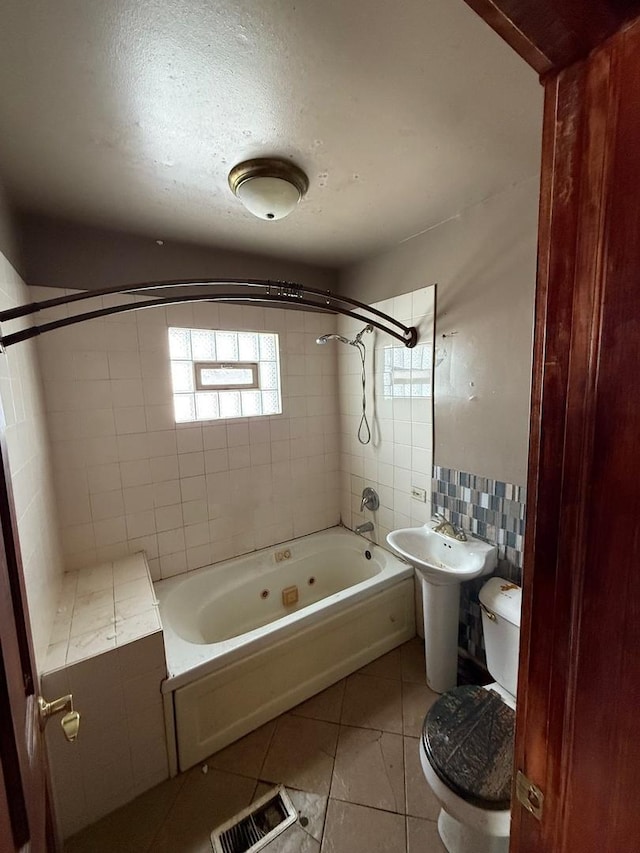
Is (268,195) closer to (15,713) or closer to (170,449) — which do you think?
(170,449)

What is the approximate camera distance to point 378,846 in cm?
126

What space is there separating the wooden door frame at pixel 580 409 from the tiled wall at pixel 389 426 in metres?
1.62

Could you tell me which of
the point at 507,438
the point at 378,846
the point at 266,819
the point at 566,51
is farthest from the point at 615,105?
the point at 266,819

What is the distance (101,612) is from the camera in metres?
1.58

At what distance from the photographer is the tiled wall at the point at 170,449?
1.89 meters

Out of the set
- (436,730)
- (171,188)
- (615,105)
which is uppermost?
(171,188)

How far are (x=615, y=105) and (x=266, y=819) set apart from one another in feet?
7.17

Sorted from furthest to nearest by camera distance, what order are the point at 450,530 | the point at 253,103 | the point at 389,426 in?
the point at 389,426 → the point at 450,530 → the point at 253,103

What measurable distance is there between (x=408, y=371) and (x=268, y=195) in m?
1.23

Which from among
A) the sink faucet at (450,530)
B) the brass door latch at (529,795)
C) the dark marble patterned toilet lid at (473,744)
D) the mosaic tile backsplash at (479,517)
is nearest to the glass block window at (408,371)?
the mosaic tile backsplash at (479,517)

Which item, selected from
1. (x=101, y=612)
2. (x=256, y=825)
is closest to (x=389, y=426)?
(x=101, y=612)

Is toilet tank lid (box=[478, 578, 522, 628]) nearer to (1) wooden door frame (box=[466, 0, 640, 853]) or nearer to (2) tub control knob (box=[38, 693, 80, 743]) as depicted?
(1) wooden door frame (box=[466, 0, 640, 853])

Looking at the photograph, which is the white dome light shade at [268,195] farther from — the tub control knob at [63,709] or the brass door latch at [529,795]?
the brass door latch at [529,795]

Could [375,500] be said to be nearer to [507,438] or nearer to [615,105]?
[507,438]
